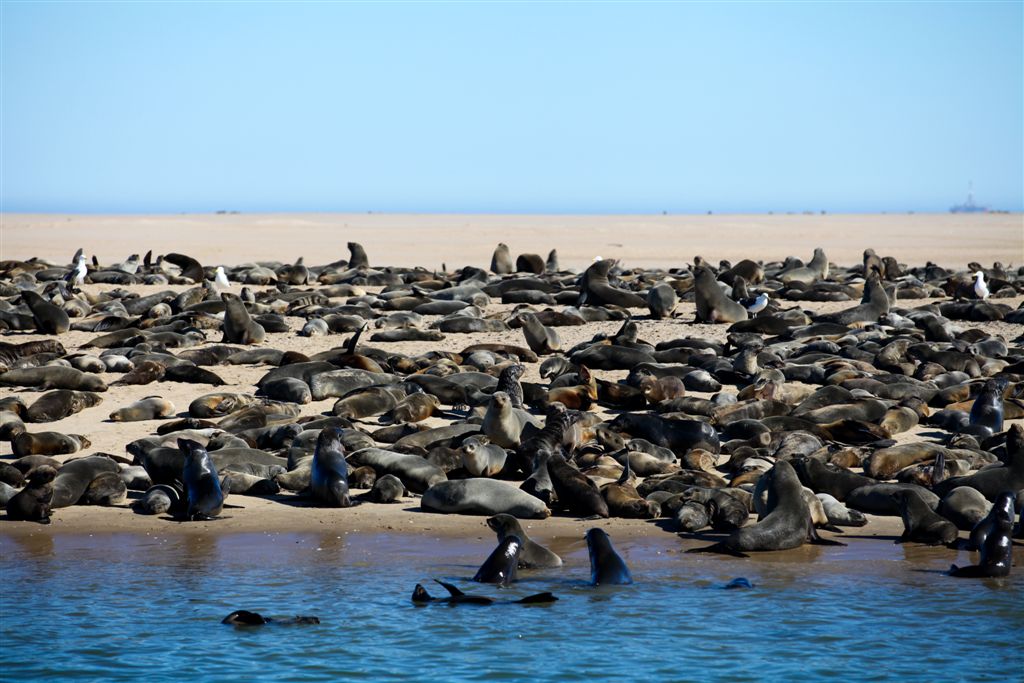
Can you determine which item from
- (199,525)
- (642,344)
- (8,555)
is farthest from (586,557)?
(642,344)

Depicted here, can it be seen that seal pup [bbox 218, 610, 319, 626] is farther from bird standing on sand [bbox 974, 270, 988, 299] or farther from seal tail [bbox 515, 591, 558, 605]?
bird standing on sand [bbox 974, 270, 988, 299]

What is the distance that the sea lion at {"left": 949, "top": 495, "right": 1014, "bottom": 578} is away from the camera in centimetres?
638

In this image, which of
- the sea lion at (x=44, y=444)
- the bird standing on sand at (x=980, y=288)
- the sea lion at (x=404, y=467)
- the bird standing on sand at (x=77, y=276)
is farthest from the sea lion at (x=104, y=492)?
→ the bird standing on sand at (x=980, y=288)

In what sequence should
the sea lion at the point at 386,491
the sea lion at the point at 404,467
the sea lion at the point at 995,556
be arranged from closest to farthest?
the sea lion at the point at 995,556 < the sea lion at the point at 386,491 < the sea lion at the point at 404,467

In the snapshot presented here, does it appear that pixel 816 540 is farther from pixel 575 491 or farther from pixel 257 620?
pixel 257 620

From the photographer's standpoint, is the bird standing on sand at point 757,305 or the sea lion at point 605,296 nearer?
the bird standing on sand at point 757,305

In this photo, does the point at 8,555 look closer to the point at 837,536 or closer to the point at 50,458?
the point at 50,458

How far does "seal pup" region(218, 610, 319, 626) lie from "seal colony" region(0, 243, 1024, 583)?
4.07 feet

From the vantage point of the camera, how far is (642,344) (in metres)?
13.1

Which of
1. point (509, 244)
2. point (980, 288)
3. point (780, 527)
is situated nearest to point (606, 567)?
point (780, 527)

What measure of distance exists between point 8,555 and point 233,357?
19.3 feet

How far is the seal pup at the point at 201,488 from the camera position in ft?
24.6

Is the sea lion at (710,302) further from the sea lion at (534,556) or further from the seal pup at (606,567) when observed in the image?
the seal pup at (606,567)

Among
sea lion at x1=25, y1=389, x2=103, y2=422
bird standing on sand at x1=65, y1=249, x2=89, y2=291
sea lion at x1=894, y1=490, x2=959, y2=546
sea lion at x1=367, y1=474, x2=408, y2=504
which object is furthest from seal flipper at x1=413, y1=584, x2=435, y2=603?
bird standing on sand at x1=65, y1=249, x2=89, y2=291
